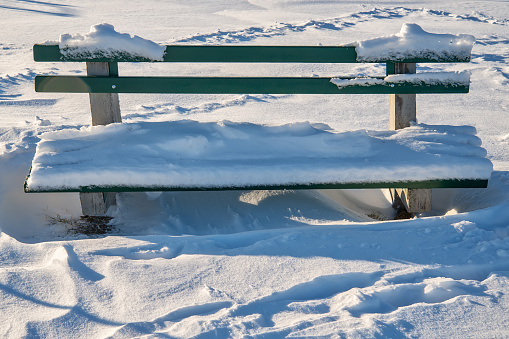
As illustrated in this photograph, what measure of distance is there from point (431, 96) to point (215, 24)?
5.46 metres

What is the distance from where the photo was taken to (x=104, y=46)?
A: 144 inches

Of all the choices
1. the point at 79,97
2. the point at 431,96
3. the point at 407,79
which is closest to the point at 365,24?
the point at 431,96

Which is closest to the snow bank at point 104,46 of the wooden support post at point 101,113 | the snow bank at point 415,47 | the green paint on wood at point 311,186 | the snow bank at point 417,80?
the wooden support post at point 101,113

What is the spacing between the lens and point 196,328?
2.37m

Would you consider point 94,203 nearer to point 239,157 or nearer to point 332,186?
point 239,157

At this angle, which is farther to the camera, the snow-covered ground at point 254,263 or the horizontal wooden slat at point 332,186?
the horizontal wooden slat at point 332,186

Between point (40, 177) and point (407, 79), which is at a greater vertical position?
point (407, 79)

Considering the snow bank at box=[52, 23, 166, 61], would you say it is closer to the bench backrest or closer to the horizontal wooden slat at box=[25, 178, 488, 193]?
the bench backrest

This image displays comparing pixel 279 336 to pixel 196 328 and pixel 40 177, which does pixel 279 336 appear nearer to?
pixel 196 328

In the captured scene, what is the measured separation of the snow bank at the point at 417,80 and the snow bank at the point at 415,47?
123 mm

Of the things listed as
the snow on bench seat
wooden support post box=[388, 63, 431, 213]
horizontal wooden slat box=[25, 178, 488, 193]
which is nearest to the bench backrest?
wooden support post box=[388, 63, 431, 213]

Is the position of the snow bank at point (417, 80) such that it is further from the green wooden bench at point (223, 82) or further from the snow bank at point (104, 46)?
the snow bank at point (104, 46)

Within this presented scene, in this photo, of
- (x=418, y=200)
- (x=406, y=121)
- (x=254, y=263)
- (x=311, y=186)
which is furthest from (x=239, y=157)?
(x=406, y=121)

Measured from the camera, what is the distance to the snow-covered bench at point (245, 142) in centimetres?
346
